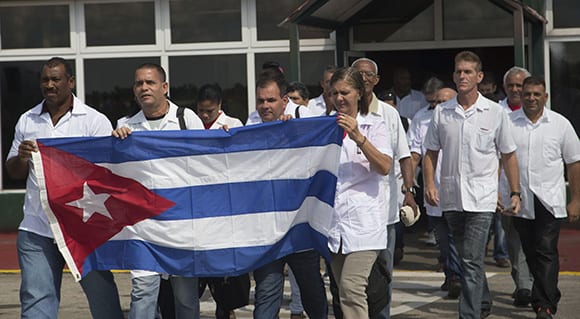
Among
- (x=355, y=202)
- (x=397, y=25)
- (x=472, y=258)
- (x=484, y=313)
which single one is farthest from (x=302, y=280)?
(x=397, y=25)

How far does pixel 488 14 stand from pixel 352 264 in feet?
28.5

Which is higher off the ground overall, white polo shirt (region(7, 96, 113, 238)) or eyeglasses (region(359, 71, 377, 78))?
eyeglasses (region(359, 71, 377, 78))

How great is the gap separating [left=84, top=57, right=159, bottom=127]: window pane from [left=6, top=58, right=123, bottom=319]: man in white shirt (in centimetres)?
833

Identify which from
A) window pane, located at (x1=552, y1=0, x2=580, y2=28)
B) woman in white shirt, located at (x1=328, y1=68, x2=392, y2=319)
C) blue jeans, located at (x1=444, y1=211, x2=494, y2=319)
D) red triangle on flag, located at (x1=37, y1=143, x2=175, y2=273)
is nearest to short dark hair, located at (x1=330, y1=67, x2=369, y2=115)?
woman in white shirt, located at (x1=328, y1=68, x2=392, y2=319)

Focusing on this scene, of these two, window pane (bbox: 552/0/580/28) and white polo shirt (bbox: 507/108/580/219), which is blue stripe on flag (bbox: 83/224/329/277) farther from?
window pane (bbox: 552/0/580/28)

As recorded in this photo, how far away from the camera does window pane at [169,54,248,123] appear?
15.6 metres

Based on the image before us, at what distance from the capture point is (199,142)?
734 centimetres

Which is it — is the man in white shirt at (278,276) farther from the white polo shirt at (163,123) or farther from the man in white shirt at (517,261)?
the man in white shirt at (517,261)

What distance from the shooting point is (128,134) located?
723 centimetres

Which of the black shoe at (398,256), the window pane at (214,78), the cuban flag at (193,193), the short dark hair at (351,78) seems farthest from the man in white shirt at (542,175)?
the window pane at (214,78)

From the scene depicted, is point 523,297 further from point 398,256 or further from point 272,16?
point 272,16

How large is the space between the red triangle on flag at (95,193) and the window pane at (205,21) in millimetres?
8403

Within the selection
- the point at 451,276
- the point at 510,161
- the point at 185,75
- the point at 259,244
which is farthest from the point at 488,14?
the point at 259,244

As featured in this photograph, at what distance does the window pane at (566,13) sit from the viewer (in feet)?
47.6
